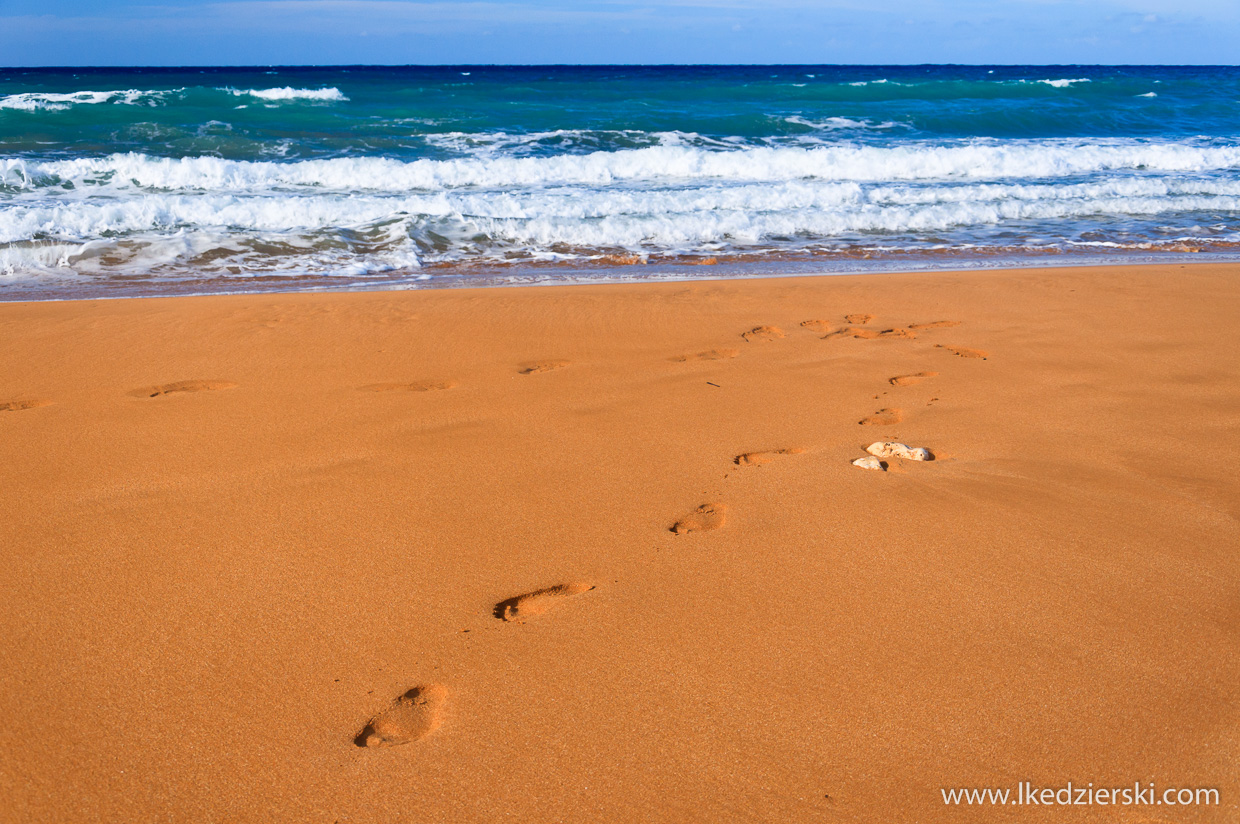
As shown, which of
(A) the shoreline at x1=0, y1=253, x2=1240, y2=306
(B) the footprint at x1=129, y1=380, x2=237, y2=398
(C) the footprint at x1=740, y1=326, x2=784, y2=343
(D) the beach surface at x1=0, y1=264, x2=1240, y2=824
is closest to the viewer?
(D) the beach surface at x1=0, y1=264, x2=1240, y2=824

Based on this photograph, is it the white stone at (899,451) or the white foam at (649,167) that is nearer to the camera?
the white stone at (899,451)

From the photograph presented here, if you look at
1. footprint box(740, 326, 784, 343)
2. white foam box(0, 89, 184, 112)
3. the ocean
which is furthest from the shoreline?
white foam box(0, 89, 184, 112)

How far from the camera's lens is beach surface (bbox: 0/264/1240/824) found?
4.90ft

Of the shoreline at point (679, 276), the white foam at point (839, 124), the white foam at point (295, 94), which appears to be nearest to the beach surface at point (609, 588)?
the shoreline at point (679, 276)

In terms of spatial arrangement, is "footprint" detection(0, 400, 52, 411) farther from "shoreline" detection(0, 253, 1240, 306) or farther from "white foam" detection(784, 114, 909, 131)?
"white foam" detection(784, 114, 909, 131)

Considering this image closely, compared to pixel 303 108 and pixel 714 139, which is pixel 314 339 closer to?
pixel 714 139

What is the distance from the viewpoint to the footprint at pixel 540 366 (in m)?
3.87

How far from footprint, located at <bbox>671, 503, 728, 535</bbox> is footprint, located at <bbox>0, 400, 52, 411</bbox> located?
2.77m

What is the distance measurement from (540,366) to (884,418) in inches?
64.3

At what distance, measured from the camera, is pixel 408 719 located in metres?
1.61

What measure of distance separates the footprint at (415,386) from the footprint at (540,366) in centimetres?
38

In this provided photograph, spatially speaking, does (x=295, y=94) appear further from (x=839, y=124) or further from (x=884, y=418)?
(x=884, y=418)

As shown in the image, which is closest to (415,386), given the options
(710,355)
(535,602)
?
(710,355)

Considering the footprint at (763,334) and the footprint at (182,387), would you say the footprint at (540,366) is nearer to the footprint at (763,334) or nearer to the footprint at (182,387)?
the footprint at (763,334)
